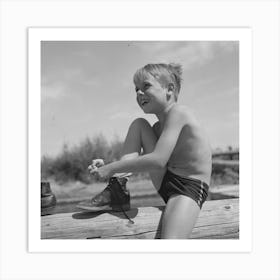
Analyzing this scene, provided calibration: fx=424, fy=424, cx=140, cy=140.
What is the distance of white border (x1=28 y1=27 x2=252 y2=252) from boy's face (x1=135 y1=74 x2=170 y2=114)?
0.25 meters

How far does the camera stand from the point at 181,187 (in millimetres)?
2094

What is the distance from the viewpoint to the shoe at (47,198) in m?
2.20

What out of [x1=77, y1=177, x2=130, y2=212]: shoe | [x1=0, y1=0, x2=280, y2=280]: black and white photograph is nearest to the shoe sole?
[x1=77, y1=177, x2=130, y2=212]: shoe

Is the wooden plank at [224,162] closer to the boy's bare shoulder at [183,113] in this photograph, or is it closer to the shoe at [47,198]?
the boy's bare shoulder at [183,113]

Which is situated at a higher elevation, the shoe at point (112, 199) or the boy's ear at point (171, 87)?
the boy's ear at point (171, 87)

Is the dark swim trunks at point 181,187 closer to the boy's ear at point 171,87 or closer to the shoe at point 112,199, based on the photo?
the shoe at point 112,199

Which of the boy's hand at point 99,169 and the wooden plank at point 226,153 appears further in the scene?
the wooden plank at point 226,153

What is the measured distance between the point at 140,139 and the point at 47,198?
0.58 metres

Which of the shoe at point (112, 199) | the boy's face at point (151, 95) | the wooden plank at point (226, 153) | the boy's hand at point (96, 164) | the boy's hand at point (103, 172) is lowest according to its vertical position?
the shoe at point (112, 199)

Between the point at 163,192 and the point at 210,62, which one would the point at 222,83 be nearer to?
the point at 210,62

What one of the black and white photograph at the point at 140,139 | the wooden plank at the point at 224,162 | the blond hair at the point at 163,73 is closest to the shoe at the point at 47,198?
the black and white photograph at the point at 140,139
